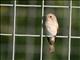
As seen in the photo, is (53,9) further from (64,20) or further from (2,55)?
(2,55)

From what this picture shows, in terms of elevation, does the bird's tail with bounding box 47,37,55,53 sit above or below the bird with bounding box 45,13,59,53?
below

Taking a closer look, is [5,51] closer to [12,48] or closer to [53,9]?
[12,48]

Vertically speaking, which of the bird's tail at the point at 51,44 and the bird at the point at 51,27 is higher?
the bird at the point at 51,27

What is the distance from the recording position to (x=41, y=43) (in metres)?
5.01

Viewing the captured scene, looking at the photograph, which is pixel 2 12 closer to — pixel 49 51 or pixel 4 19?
pixel 4 19

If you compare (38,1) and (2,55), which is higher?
(38,1)

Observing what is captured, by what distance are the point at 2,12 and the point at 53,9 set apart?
0.96ft

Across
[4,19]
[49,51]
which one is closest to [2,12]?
[4,19]

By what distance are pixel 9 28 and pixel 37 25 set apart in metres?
0.16

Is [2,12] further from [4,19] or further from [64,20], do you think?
[64,20]

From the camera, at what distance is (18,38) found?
16.5ft

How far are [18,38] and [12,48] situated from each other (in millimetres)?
67

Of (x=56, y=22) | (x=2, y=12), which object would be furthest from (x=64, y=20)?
(x=2, y=12)

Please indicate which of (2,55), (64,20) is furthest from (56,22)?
(2,55)
